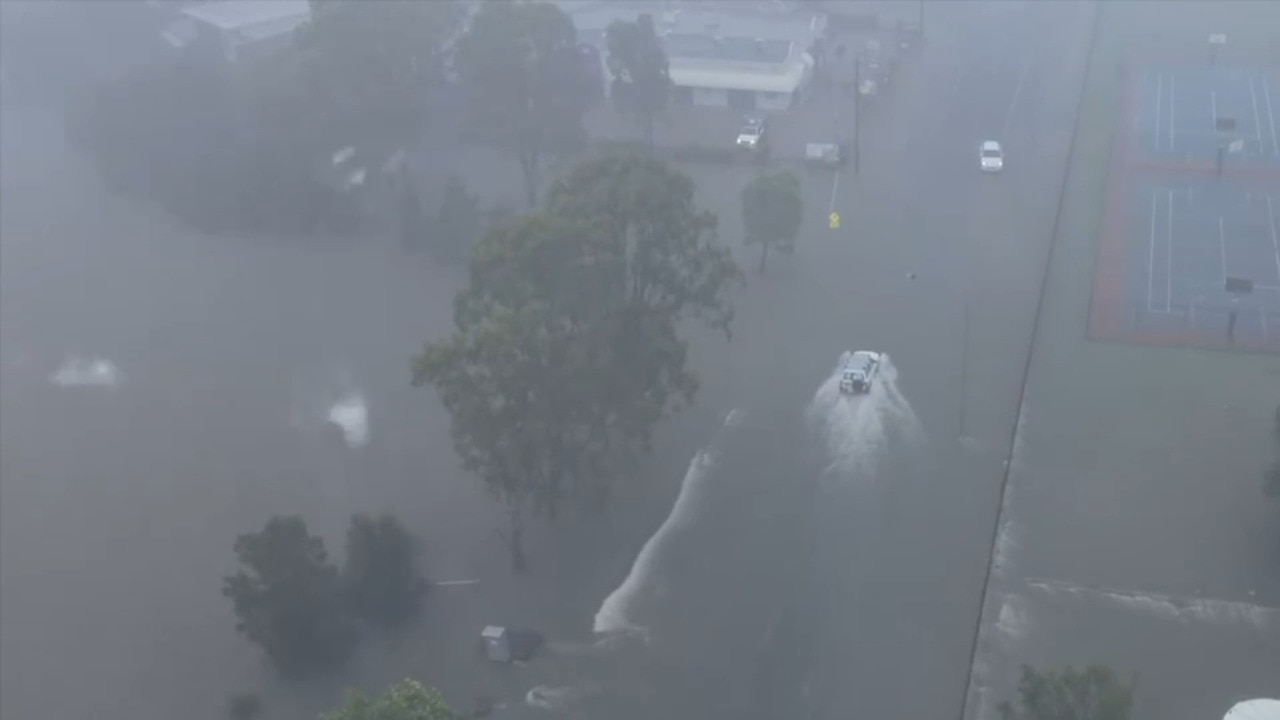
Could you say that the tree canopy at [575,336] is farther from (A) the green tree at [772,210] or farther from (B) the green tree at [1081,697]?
(B) the green tree at [1081,697]

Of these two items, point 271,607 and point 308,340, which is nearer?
point 271,607

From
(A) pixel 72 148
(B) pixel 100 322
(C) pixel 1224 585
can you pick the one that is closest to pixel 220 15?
(A) pixel 72 148

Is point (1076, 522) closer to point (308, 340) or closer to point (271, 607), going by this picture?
point (271, 607)

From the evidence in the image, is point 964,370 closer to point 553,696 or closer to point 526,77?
point 553,696

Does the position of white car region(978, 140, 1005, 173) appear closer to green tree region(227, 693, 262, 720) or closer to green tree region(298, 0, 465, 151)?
green tree region(298, 0, 465, 151)

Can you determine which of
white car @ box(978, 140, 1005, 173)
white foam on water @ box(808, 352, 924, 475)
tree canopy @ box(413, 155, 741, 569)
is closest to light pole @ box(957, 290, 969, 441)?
white foam on water @ box(808, 352, 924, 475)

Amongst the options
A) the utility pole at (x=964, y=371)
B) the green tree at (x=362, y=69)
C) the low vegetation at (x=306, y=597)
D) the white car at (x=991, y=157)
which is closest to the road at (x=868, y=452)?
the utility pole at (x=964, y=371)

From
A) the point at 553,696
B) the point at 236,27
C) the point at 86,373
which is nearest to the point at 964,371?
the point at 553,696
